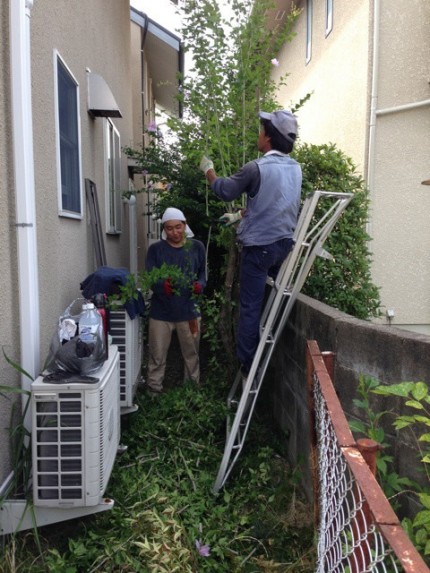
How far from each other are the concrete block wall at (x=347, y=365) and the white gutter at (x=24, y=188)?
154 centimetres

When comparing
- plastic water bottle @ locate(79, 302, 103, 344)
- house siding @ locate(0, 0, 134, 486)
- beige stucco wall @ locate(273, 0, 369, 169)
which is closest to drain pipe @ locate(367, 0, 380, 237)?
beige stucco wall @ locate(273, 0, 369, 169)

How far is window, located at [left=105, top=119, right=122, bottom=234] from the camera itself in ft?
18.1

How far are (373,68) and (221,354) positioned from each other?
174 inches

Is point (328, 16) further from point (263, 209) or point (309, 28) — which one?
point (263, 209)

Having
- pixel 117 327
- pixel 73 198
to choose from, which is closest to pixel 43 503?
pixel 117 327

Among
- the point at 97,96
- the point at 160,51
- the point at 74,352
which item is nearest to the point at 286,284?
the point at 74,352

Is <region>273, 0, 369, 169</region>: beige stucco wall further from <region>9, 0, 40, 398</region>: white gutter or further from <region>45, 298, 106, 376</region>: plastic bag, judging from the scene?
<region>45, 298, 106, 376</region>: plastic bag

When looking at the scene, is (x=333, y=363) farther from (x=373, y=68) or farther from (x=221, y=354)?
(x=373, y=68)

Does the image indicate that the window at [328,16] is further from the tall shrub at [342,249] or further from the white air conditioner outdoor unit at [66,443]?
the white air conditioner outdoor unit at [66,443]

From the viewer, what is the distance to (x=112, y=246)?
6.15 m

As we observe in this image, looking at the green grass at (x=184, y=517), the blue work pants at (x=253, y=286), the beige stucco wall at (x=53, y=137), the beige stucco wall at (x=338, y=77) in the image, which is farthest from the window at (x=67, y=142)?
the beige stucco wall at (x=338, y=77)

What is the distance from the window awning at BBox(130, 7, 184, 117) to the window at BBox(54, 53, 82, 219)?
15.6 ft

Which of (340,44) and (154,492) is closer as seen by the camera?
(154,492)

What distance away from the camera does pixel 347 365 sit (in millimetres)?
2361
